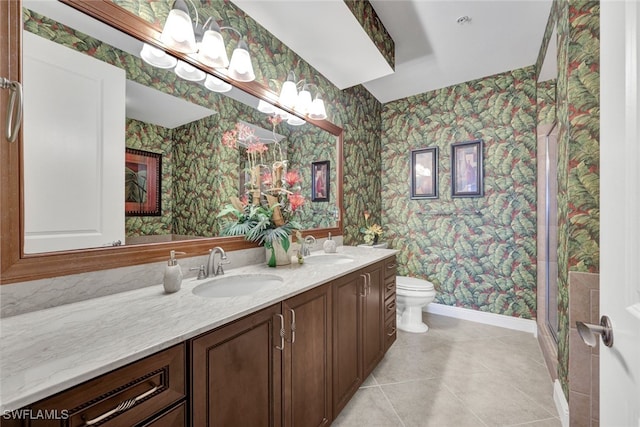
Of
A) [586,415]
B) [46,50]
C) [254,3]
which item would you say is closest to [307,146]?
[254,3]

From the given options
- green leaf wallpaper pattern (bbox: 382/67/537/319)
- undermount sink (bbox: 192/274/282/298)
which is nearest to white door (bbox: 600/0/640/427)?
undermount sink (bbox: 192/274/282/298)

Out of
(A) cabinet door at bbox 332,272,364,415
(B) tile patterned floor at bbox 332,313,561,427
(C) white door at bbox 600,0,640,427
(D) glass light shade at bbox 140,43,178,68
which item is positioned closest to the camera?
(C) white door at bbox 600,0,640,427

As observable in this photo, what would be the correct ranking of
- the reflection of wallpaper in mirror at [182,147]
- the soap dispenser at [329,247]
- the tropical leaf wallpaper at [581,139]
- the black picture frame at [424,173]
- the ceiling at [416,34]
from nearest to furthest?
the reflection of wallpaper in mirror at [182,147] < the tropical leaf wallpaper at [581,139] < the ceiling at [416,34] < the soap dispenser at [329,247] < the black picture frame at [424,173]

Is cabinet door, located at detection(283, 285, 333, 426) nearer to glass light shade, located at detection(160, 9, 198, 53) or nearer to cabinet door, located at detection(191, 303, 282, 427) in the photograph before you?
cabinet door, located at detection(191, 303, 282, 427)

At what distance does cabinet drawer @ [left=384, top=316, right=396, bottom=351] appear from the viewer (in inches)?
85.1

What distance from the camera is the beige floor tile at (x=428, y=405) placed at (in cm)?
156

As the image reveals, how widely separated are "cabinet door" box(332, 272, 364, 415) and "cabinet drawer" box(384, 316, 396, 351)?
476 mm

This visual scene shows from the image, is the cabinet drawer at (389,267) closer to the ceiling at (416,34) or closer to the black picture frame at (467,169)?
the black picture frame at (467,169)

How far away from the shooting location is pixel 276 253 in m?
1.68

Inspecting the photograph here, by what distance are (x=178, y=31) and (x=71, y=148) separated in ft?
2.36

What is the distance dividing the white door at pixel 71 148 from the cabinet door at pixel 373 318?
4.78 feet

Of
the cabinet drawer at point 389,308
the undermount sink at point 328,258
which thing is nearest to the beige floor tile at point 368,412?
the cabinet drawer at point 389,308

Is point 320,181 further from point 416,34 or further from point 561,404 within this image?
point 561,404

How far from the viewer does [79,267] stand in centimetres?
98
